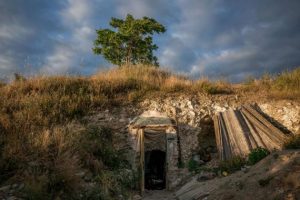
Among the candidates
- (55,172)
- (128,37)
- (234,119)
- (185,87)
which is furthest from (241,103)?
(128,37)

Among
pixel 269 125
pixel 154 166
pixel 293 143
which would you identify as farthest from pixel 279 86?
pixel 154 166

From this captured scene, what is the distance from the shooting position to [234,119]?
12234 millimetres

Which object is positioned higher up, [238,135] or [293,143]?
[238,135]

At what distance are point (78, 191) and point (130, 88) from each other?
698 cm

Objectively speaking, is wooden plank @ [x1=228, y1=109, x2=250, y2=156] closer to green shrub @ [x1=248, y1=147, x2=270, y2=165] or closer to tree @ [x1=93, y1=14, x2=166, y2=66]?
green shrub @ [x1=248, y1=147, x2=270, y2=165]

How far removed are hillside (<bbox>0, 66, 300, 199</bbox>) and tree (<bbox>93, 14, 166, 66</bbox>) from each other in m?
4.51

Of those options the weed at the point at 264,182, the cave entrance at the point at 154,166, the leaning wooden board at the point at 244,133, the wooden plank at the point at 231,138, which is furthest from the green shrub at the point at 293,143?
the cave entrance at the point at 154,166

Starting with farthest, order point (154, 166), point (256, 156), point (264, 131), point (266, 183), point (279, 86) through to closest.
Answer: point (154, 166)
point (279, 86)
point (264, 131)
point (256, 156)
point (266, 183)

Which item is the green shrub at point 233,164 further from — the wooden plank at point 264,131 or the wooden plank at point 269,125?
the wooden plank at point 269,125

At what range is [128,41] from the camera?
21.1 metres

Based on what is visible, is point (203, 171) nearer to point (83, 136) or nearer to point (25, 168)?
point (83, 136)

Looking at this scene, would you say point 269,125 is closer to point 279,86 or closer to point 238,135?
point 238,135

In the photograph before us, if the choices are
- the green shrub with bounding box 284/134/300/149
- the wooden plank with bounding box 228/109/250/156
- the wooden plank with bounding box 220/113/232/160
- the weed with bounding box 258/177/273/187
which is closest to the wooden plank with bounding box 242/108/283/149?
the wooden plank with bounding box 228/109/250/156

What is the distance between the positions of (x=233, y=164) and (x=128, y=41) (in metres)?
13.2
